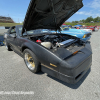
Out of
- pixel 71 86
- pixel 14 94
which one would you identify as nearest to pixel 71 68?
pixel 71 86

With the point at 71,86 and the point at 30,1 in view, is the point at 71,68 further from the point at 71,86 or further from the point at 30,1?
the point at 30,1

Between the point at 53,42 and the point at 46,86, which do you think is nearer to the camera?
the point at 46,86

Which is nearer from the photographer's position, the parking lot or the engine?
the parking lot

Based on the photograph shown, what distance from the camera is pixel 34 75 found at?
214cm

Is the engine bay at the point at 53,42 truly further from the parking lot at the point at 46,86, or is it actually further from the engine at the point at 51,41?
the parking lot at the point at 46,86

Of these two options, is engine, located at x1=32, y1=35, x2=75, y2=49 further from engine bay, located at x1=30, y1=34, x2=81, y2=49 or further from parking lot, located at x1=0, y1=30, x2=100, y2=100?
parking lot, located at x1=0, y1=30, x2=100, y2=100

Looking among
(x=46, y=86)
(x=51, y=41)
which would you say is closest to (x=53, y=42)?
(x=51, y=41)

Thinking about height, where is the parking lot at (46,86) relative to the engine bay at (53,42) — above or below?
below

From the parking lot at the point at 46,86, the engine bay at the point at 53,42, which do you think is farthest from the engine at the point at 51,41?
the parking lot at the point at 46,86

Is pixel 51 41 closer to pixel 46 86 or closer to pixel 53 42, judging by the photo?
pixel 53 42

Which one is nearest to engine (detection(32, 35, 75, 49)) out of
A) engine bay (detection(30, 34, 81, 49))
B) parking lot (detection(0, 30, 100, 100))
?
engine bay (detection(30, 34, 81, 49))

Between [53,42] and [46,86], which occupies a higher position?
[53,42]

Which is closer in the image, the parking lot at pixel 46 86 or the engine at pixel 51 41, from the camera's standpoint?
the parking lot at pixel 46 86

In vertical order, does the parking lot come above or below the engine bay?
below
